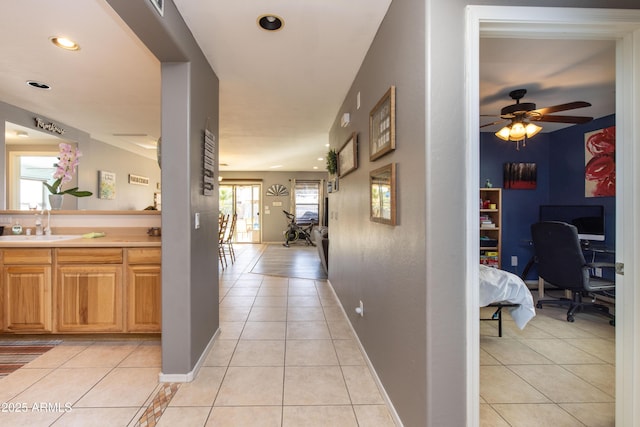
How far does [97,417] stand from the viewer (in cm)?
166

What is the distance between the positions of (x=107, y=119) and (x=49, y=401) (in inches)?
142

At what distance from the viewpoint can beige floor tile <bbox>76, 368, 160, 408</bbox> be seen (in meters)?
1.79

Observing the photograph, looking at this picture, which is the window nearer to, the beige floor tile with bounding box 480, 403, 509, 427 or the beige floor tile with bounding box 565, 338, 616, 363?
the beige floor tile with bounding box 565, 338, 616, 363

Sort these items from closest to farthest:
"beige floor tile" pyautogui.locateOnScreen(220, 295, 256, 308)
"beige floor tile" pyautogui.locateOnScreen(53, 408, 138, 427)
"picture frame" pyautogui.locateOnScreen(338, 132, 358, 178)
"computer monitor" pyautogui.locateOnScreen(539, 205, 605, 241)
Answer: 1. "beige floor tile" pyautogui.locateOnScreen(53, 408, 138, 427)
2. "picture frame" pyautogui.locateOnScreen(338, 132, 358, 178)
3. "beige floor tile" pyautogui.locateOnScreen(220, 295, 256, 308)
4. "computer monitor" pyautogui.locateOnScreen(539, 205, 605, 241)

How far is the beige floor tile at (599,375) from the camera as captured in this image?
6.43ft

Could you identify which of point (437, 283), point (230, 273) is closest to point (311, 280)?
point (230, 273)

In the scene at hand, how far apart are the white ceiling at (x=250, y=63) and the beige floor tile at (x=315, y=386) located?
2.37 m

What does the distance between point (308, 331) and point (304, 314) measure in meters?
0.46

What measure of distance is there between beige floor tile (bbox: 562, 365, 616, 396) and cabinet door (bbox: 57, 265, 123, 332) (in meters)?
3.55

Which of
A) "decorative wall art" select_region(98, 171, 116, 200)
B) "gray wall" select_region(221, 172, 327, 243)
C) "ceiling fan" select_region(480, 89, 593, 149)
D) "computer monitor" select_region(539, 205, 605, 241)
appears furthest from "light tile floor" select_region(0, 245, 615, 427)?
"gray wall" select_region(221, 172, 327, 243)

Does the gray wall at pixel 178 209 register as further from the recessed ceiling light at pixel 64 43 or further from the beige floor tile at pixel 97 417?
the recessed ceiling light at pixel 64 43

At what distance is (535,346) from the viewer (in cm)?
256

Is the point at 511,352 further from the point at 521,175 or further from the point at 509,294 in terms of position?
the point at 521,175

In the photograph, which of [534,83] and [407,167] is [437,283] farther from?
[534,83]
